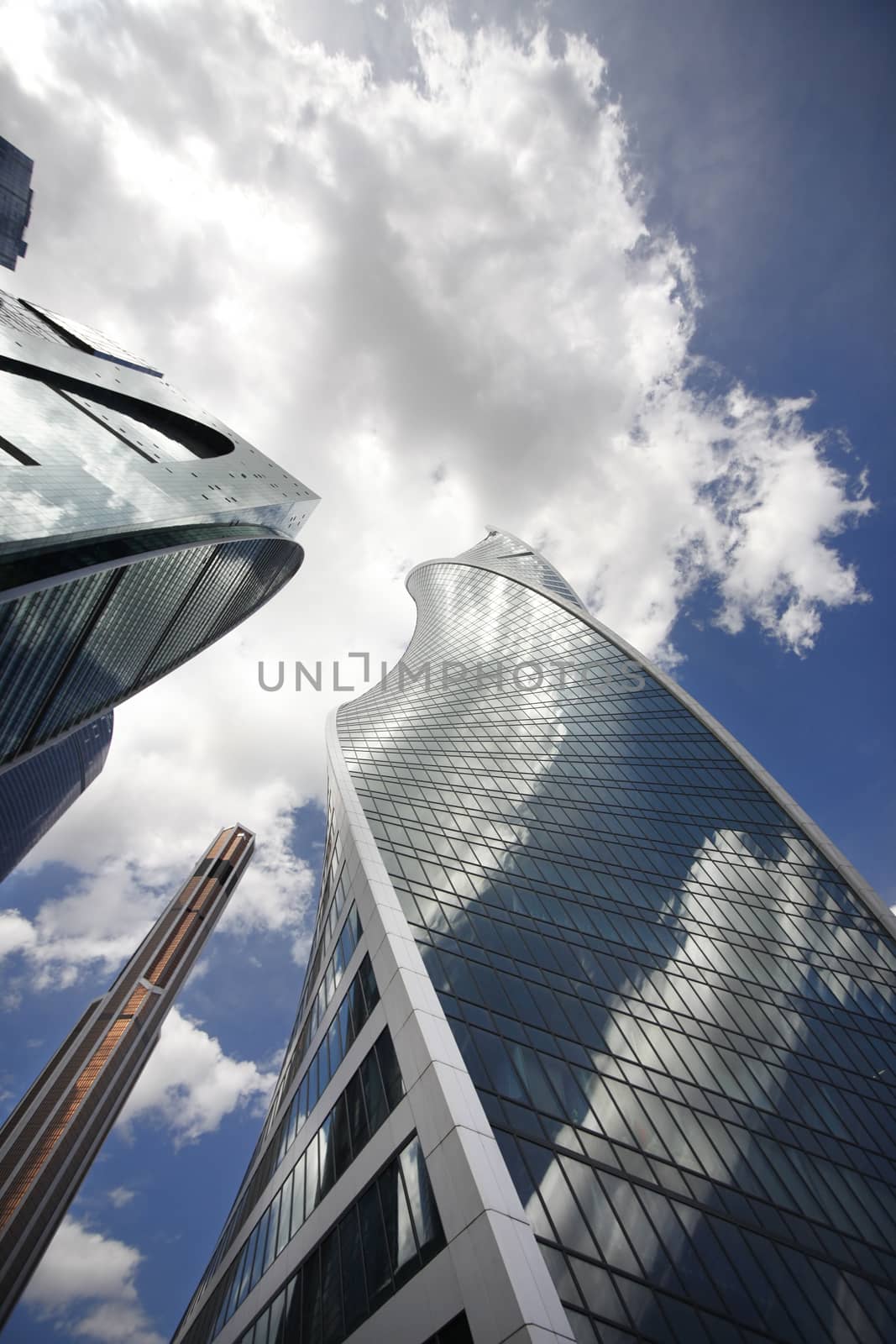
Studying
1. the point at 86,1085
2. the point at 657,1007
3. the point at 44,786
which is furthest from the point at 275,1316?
the point at 86,1085

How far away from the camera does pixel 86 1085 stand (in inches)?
5226

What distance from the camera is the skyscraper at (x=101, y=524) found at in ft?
114

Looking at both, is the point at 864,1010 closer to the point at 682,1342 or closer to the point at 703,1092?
the point at 703,1092

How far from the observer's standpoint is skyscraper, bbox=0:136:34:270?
284 feet

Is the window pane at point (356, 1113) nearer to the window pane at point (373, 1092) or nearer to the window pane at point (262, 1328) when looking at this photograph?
the window pane at point (373, 1092)

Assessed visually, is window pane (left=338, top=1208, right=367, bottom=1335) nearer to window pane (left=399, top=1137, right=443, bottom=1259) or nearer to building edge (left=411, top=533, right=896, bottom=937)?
window pane (left=399, top=1137, right=443, bottom=1259)

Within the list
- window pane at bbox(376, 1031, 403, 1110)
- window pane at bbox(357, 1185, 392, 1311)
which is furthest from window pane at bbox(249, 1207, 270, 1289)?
window pane at bbox(376, 1031, 403, 1110)

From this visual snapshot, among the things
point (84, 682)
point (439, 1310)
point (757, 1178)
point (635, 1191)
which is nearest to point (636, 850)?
point (757, 1178)

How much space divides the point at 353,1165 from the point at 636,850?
2596cm

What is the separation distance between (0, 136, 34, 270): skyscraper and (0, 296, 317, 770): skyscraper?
59.6 ft

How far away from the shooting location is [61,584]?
3834cm

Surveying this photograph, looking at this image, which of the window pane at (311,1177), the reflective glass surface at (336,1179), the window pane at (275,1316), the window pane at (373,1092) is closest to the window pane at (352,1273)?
the reflective glass surface at (336,1179)

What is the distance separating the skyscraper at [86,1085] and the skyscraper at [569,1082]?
12380 cm

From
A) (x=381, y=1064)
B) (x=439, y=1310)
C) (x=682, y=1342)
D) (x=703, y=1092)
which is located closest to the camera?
(x=439, y=1310)
